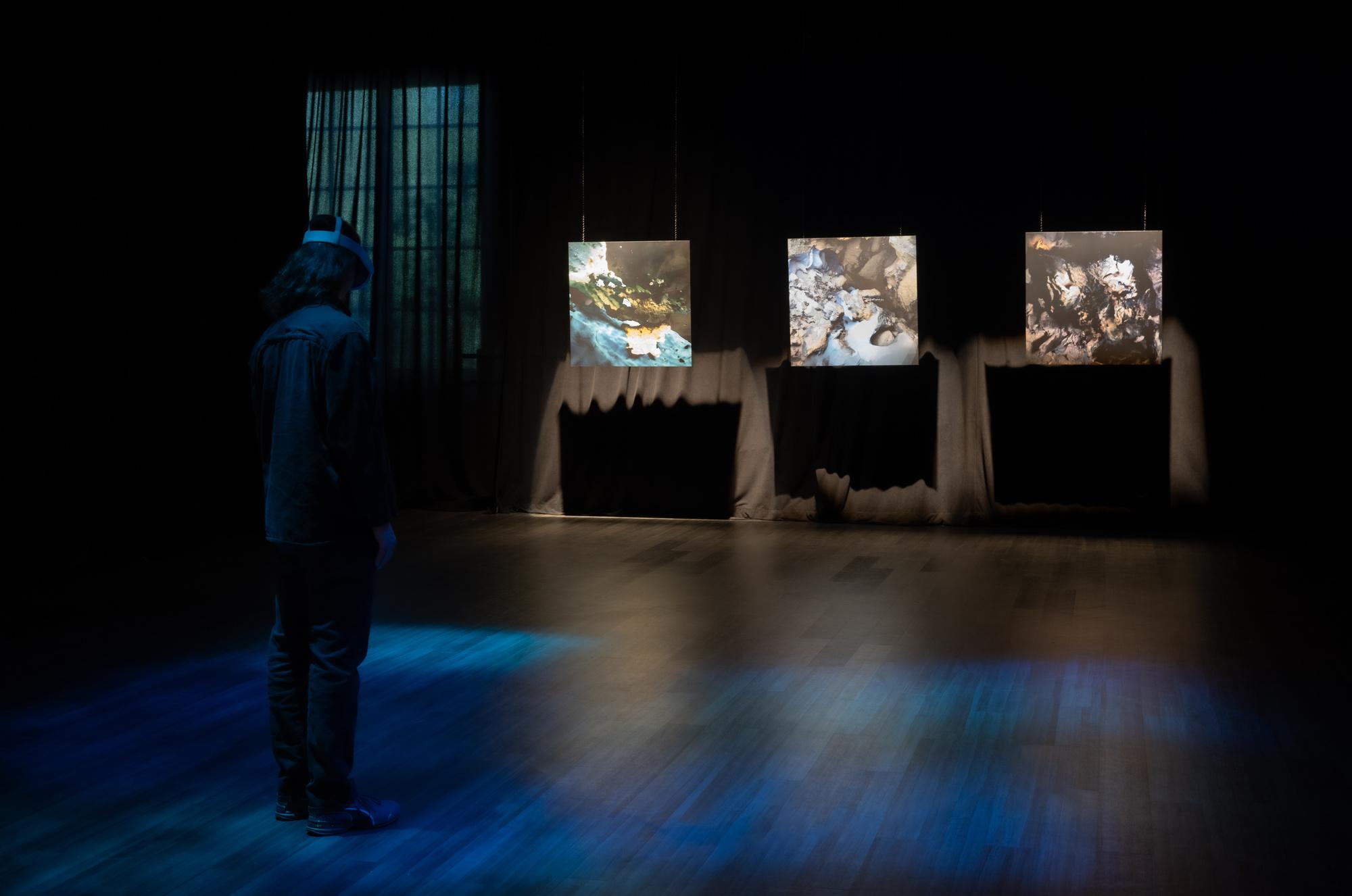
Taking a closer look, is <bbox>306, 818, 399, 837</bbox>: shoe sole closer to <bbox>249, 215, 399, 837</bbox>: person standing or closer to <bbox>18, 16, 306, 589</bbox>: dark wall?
<bbox>249, 215, 399, 837</bbox>: person standing

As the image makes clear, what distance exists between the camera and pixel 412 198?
30.5 feet

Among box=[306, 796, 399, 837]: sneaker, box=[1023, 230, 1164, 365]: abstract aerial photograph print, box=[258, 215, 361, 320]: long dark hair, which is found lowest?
box=[306, 796, 399, 837]: sneaker

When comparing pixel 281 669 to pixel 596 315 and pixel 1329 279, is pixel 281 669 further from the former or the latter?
pixel 1329 279

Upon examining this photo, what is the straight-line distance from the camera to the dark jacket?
9.34ft

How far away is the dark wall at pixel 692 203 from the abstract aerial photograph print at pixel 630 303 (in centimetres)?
25

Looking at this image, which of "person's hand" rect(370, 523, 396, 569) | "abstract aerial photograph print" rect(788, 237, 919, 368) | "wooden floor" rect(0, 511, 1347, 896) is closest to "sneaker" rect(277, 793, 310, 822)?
"wooden floor" rect(0, 511, 1347, 896)

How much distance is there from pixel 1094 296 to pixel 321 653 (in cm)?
623

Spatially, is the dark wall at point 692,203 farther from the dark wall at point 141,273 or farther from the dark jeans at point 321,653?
the dark jeans at point 321,653

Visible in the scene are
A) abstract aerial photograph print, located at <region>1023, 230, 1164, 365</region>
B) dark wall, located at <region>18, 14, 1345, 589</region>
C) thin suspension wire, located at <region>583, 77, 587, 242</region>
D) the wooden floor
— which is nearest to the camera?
the wooden floor

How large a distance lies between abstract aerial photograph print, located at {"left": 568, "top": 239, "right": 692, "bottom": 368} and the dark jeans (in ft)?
19.5

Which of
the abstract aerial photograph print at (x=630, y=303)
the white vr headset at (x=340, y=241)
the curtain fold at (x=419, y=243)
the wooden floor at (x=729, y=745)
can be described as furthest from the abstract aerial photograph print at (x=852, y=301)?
the white vr headset at (x=340, y=241)

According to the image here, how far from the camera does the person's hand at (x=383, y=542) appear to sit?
114 inches

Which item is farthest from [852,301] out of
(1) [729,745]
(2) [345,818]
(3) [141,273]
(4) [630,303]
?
(2) [345,818]

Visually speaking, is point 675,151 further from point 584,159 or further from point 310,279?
point 310,279
